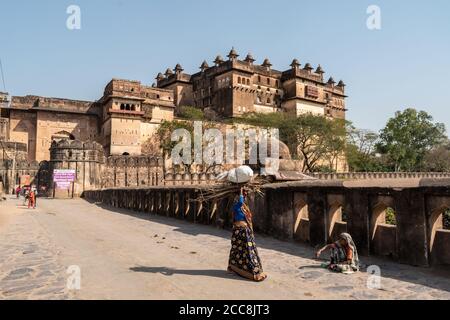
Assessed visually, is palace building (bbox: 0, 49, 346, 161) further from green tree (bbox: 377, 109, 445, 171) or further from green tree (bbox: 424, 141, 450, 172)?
green tree (bbox: 424, 141, 450, 172)

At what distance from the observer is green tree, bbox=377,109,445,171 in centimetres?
6981

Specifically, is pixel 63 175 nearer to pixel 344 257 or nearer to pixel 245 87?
pixel 344 257

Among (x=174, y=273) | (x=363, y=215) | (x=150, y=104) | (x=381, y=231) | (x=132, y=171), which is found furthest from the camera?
(x=150, y=104)

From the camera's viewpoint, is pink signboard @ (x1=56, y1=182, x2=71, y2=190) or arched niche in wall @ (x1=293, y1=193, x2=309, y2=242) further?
pink signboard @ (x1=56, y1=182, x2=71, y2=190)

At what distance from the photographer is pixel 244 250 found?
611 centimetres

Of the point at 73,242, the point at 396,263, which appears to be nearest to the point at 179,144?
the point at 73,242

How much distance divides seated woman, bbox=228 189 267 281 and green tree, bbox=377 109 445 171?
226ft

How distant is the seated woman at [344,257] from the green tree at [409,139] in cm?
6784

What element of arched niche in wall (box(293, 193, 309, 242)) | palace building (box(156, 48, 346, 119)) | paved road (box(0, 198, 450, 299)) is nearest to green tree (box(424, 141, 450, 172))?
palace building (box(156, 48, 346, 119))

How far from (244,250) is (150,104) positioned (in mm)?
56585

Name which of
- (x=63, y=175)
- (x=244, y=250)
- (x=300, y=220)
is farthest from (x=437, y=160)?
(x=244, y=250)

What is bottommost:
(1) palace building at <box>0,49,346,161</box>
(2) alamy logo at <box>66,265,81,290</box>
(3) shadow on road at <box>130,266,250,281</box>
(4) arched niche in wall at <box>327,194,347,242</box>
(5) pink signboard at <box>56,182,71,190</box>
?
(3) shadow on road at <box>130,266,250,281</box>

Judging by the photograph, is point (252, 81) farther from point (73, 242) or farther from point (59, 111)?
point (73, 242)

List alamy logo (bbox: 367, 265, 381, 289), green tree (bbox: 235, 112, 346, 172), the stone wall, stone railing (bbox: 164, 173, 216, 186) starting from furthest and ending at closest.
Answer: green tree (bbox: 235, 112, 346, 172), stone railing (bbox: 164, 173, 216, 186), the stone wall, alamy logo (bbox: 367, 265, 381, 289)
